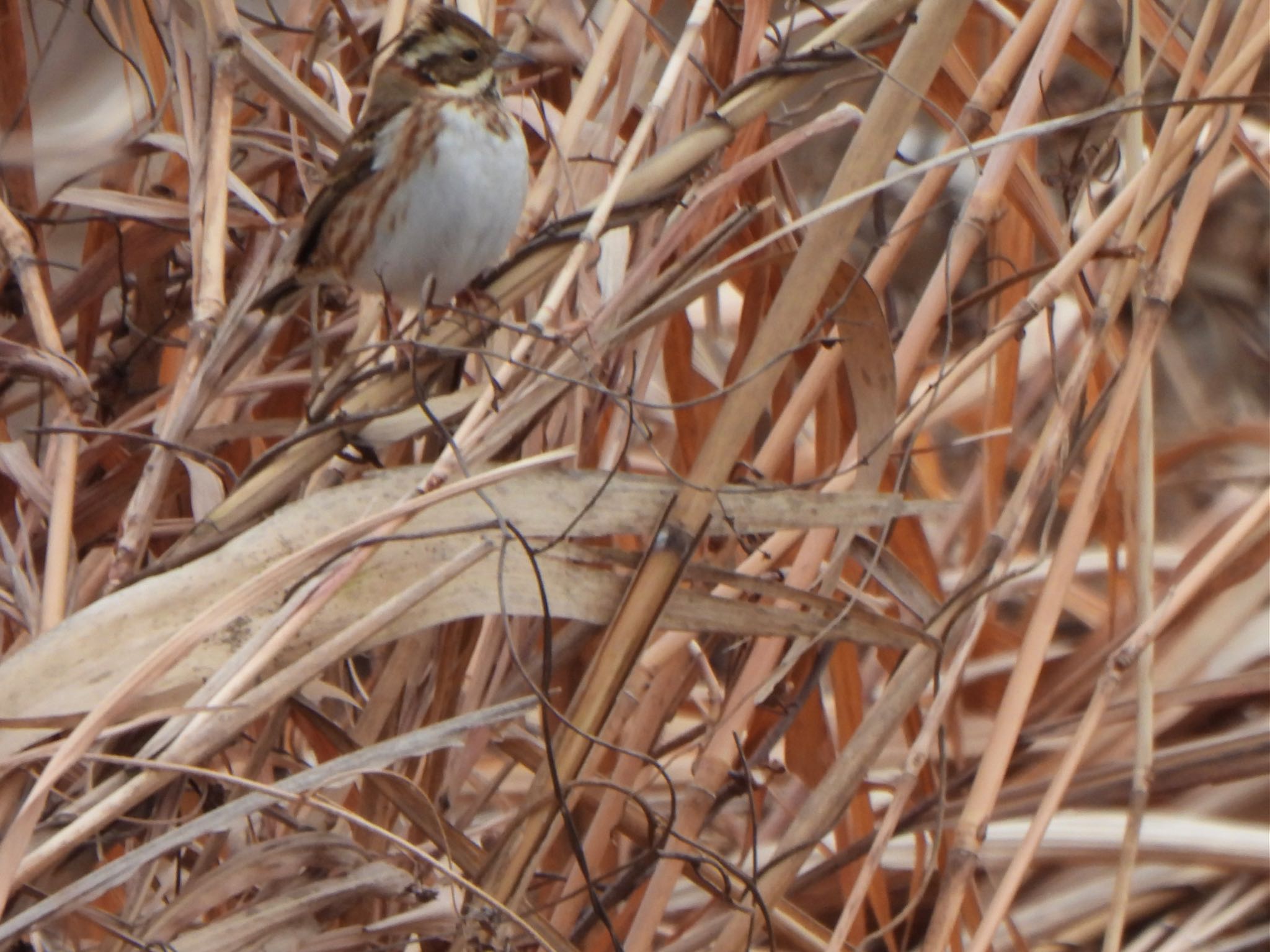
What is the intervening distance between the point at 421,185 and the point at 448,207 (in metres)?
0.08

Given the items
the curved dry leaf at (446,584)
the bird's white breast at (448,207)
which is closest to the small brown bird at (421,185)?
the bird's white breast at (448,207)

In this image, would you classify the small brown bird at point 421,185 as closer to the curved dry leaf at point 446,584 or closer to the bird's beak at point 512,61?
the bird's beak at point 512,61

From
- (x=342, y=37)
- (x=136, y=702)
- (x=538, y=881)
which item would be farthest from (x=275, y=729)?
(x=342, y=37)

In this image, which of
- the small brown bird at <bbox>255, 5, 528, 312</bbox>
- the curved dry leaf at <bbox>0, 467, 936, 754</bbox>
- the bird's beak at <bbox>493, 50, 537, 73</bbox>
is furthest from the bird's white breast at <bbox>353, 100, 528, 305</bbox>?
the curved dry leaf at <bbox>0, 467, 936, 754</bbox>

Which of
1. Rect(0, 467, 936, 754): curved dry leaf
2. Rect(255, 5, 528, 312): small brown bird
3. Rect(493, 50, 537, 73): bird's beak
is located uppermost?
Rect(493, 50, 537, 73): bird's beak

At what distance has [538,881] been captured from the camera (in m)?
1.12

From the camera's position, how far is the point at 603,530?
3.28ft

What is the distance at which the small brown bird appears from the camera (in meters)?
1.58

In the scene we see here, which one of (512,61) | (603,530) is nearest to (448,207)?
(512,61)

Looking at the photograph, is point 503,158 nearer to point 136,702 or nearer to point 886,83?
point 886,83

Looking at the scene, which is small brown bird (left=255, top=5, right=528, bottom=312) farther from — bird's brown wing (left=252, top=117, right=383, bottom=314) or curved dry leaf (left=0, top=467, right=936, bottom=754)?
curved dry leaf (left=0, top=467, right=936, bottom=754)

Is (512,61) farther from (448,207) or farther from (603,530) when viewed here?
(603,530)

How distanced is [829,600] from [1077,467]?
65.8 inches

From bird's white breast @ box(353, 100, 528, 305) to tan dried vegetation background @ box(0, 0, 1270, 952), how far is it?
7cm
